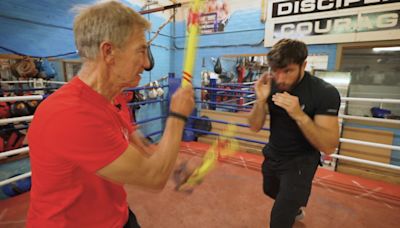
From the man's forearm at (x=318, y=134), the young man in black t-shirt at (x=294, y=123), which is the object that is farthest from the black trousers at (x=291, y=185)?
the man's forearm at (x=318, y=134)

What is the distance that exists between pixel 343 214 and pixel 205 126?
9.21 feet

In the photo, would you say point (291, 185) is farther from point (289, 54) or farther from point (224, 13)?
point (224, 13)

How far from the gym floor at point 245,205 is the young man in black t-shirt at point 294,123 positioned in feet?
2.71

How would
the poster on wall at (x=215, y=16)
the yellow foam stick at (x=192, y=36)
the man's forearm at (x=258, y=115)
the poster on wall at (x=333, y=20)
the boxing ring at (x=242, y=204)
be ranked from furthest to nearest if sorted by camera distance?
the poster on wall at (x=215, y=16), the poster on wall at (x=333, y=20), the boxing ring at (x=242, y=204), the man's forearm at (x=258, y=115), the yellow foam stick at (x=192, y=36)

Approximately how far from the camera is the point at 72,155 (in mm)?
694

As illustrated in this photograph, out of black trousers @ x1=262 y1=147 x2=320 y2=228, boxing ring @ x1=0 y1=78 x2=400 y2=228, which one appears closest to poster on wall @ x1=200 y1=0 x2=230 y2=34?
boxing ring @ x1=0 y1=78 x2=400 y2=228

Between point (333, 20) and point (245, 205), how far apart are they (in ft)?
10.5

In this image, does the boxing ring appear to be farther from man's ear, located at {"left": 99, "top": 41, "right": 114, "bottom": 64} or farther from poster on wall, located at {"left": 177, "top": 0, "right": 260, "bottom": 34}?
poster on wall, located at {"left": 177, "top": 0, "right": 260, "bottom": 34}

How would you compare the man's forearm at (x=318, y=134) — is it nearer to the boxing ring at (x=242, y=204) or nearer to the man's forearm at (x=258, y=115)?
the man's forearm at (x=258, y=115)

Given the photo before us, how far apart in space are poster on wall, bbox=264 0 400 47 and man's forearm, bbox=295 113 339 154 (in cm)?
287

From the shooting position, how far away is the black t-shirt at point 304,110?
1446 mm

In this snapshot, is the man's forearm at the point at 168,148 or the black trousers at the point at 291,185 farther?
the black trousers at the point at 291,185

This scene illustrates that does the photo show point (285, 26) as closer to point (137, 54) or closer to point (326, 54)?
point (326, 54)

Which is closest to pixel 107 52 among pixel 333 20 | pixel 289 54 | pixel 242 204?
pixel 289 54
